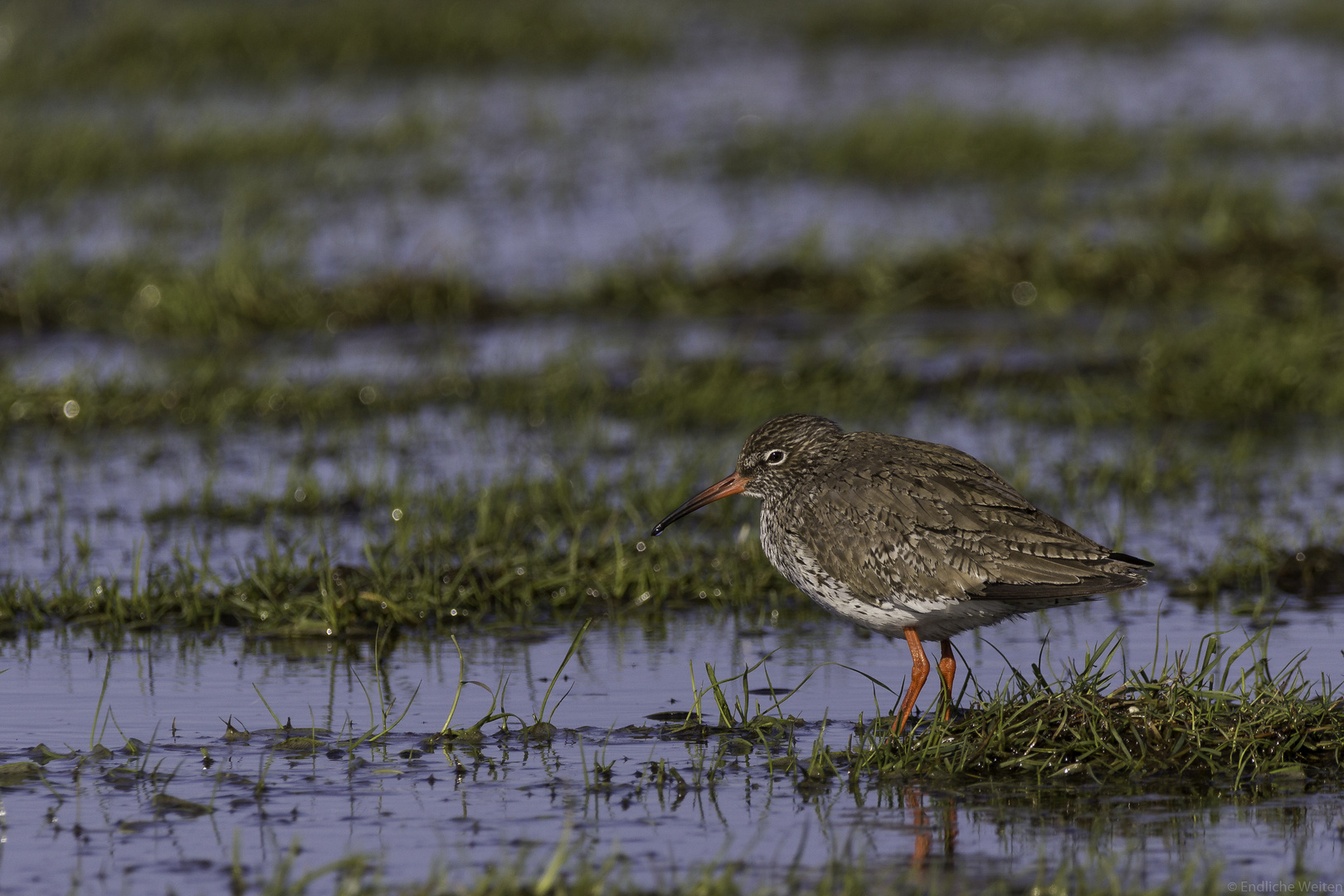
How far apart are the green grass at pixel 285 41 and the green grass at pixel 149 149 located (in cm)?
331

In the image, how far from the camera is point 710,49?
96.7 feet

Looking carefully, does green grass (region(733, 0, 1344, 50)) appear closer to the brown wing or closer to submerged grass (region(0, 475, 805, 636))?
submerged grass (region(0, 475, 805, 636))

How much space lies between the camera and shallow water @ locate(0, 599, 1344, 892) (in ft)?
17.2

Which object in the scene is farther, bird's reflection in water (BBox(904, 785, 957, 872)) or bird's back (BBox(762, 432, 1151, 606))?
bird's back (BBox(762, 432, 1151, 606))

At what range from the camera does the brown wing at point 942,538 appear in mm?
6328

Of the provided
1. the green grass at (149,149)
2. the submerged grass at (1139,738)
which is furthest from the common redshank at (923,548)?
the green grass at (149,149)

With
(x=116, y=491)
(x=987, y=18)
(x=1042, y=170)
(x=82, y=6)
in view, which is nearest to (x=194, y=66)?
(x=82, y=6)

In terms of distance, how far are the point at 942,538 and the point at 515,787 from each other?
1.73 meters

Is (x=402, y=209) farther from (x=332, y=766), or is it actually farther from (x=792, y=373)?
(x=332, y=766)

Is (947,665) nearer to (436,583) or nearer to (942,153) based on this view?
(436,583)

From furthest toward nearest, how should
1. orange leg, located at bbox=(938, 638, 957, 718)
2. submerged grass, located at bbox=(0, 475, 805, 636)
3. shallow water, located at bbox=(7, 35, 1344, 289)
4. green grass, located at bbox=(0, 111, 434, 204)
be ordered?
1. green grass, located at bbox=(0, 111, 434, 204)
2. shallow water, located at bbox=(7, 35, 1344, 289)
3. submerged grass, located at bbox=(0, 475, 805, 636)
4. orange leg, located at bbox=(938, 638, 957, 718)

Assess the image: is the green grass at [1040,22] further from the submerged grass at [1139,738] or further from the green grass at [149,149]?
the submerged grass at [1139,738]

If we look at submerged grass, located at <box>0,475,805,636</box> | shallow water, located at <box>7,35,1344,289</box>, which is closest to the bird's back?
submerged grass, located at <box>0,475,805,636</box>

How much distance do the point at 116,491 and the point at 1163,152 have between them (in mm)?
13383
